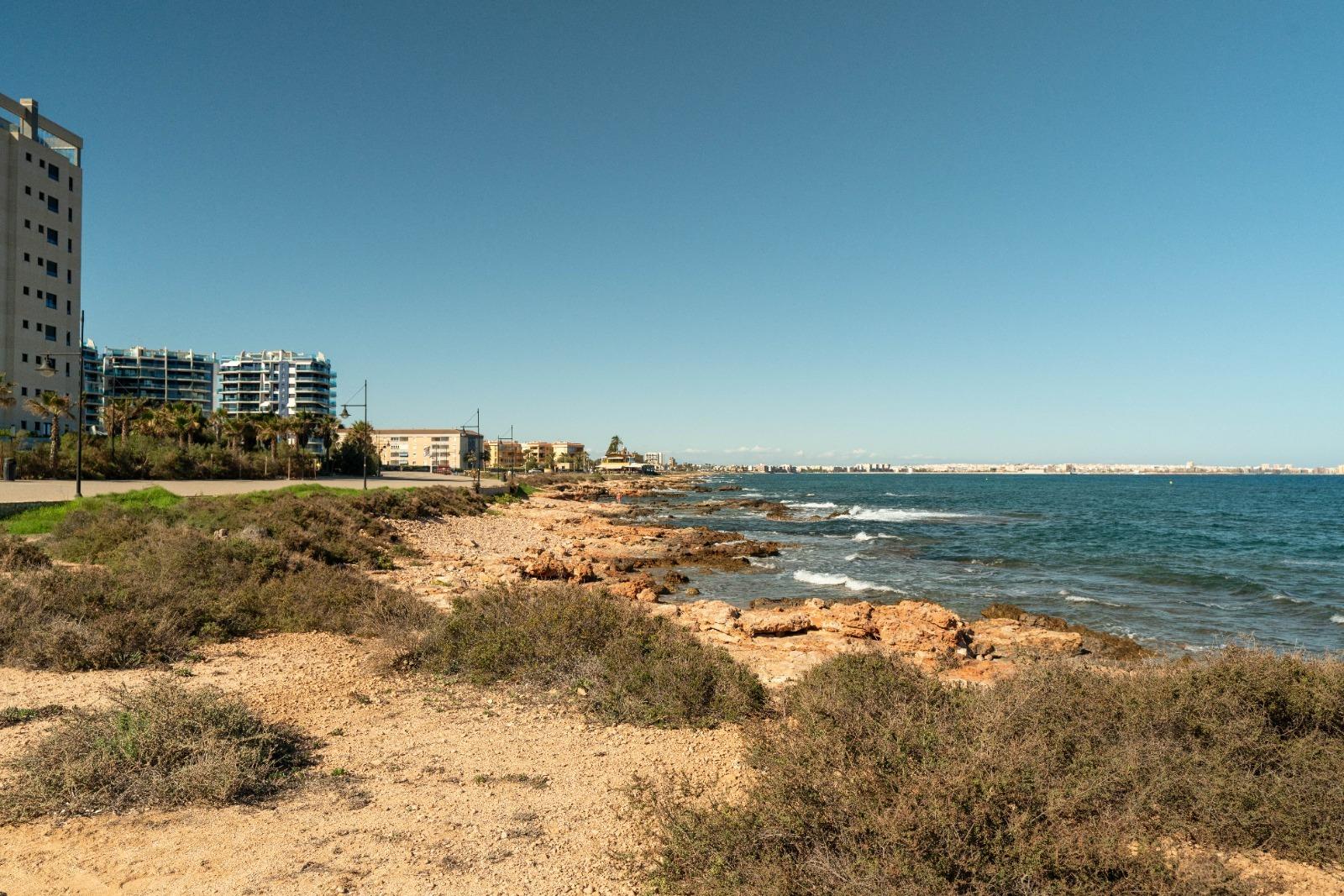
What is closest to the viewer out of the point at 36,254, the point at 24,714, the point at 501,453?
the point at 24,714

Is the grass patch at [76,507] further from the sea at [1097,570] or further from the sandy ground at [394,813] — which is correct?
the sea at [1097,570]

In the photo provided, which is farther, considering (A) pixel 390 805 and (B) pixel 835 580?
(B) pixel 835 580

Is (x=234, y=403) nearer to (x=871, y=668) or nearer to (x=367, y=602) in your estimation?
(x=367, y=602)

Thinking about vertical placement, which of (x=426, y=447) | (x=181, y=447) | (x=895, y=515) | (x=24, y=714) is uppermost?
(x=426, y=447)

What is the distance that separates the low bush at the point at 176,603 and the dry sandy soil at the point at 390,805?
0.52 metres

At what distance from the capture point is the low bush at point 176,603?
31.5 feet

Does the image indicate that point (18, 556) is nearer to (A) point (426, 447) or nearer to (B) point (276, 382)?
(B) point (276, 382)

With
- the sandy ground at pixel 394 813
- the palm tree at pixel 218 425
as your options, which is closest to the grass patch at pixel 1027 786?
the sandy ground at pixel 394 813

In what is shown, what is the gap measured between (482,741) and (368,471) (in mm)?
71608

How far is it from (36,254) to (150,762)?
72.4 metres

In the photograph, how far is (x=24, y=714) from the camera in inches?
297

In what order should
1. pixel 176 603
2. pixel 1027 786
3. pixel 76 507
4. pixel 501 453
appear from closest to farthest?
pixel 1027 786 → pixel 176 603 → pixel 76 507 → pixel 501 453

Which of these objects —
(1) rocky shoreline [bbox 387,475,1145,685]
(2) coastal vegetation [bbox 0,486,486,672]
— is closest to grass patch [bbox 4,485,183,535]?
(2) coastal vegetation [bbox 0,486,486,672]

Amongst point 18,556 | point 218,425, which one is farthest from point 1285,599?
point 218,425
